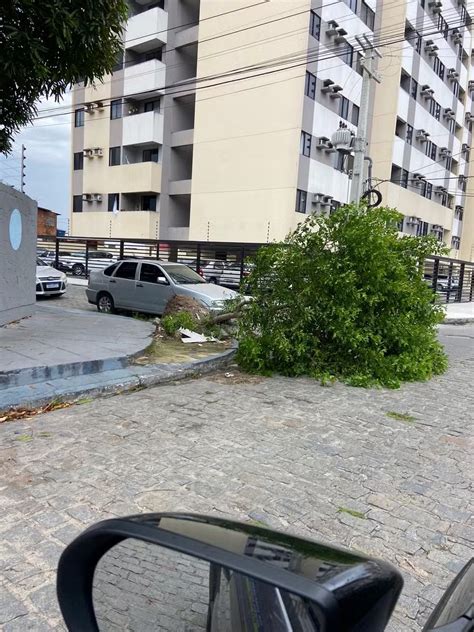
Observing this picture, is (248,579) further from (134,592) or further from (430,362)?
(430,362)

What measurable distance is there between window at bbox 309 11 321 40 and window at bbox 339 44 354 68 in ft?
7.93

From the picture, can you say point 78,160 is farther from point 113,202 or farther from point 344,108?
point 344,108

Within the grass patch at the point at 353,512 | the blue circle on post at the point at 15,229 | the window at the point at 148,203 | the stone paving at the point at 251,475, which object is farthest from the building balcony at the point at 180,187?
the grass patch at the point at 353,512

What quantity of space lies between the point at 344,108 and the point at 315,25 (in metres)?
5.55

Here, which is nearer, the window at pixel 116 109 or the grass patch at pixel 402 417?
the grass patch at pixel 402 417

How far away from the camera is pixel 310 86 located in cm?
2756

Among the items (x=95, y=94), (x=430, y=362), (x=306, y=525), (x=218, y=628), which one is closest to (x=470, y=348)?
(x=430, y=362)

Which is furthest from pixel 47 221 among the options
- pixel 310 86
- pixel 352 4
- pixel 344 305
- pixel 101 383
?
pixel 344 305

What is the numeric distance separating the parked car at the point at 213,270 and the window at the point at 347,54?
16.8 m

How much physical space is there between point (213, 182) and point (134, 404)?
27.4 m

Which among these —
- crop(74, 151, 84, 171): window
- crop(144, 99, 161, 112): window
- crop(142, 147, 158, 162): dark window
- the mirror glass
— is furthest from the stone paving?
crop(74, 151, 84, 171): window

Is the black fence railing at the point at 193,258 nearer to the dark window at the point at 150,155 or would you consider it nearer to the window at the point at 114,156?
the window at the point at 114,156

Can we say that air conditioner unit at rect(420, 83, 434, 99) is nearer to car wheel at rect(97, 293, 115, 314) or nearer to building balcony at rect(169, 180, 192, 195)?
building balcony at rect(169, 180, 192, 195)

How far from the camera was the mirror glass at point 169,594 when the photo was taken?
1.18 m
